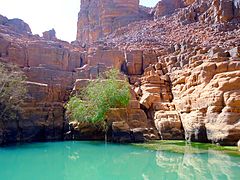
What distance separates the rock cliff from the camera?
988 inches

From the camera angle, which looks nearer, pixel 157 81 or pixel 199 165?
pixel 199 165

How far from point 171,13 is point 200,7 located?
41.6ft

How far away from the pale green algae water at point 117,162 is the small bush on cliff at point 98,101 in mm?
4187

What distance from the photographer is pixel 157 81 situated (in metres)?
35.6

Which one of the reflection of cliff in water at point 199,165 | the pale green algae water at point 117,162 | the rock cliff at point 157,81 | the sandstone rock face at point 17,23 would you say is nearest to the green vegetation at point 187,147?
the pale green algae water at point 117,162

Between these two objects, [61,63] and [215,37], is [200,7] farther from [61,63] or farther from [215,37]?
[61,63]

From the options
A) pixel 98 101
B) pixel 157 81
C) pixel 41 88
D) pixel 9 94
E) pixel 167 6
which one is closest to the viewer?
pixel 9 94

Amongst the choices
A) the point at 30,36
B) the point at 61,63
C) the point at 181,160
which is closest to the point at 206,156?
the point at 181,160

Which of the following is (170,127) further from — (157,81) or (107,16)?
(107,16)

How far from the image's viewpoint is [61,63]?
138 feet

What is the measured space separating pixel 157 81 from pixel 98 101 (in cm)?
903

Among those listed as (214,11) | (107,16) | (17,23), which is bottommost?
(214,11)

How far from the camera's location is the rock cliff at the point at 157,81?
25.1m

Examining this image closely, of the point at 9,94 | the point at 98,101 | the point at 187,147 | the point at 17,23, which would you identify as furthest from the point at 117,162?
the point at 17,23
